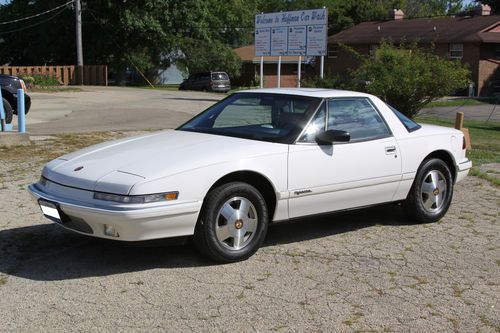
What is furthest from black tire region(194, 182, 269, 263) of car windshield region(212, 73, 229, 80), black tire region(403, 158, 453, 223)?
car windshield region(212, 73, 229, 80)

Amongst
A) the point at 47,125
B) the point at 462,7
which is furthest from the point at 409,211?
the point at 462,7

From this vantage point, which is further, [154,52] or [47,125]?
[154,52]

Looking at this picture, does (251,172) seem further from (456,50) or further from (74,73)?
(456,50)

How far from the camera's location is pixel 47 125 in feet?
52.9

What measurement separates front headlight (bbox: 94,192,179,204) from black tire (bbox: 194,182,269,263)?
1.15ft

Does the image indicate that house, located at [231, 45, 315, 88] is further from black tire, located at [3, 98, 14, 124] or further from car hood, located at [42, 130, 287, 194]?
car hood, located at [42, 130, 287, 194]

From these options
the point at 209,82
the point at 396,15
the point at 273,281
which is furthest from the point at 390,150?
the point at 396,15

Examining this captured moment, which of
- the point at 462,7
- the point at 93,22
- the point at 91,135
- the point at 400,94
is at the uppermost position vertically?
A: the point at 462,7

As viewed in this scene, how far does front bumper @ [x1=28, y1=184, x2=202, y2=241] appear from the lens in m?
4.58

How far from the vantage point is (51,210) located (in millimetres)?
5031

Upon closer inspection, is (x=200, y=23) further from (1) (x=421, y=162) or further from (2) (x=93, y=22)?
(1) (x=421, y=162)

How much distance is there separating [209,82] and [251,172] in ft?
122

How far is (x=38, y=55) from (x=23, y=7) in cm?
398

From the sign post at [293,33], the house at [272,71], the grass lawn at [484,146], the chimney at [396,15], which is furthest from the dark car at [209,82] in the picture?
the grass lawn at [484,146]
